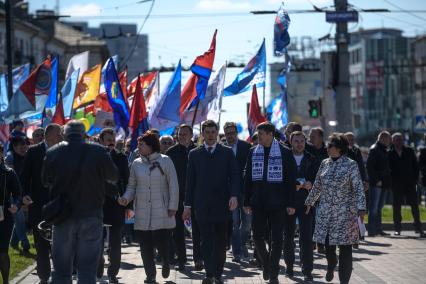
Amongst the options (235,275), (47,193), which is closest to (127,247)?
(235,275)

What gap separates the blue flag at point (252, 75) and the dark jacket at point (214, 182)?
9.31 metres

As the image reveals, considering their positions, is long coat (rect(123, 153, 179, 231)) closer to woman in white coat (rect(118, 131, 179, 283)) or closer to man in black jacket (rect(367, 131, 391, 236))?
woman in white coat (rect(118, 131, 179, 283))

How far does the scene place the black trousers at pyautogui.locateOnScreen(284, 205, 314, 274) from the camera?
13.8 metres

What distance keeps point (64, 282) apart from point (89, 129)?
15695 mm

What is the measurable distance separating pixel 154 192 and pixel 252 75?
9.91m

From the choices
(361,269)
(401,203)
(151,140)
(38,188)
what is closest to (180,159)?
(151,140)

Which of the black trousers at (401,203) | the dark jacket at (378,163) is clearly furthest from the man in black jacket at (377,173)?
the black trousers at (401,203)

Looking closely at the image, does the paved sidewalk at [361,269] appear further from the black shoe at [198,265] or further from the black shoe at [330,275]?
the black shoe at [330,275]

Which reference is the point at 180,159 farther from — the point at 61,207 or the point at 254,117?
the point at 254,117

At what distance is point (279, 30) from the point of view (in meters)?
24.2

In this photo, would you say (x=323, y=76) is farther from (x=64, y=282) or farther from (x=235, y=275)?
(x=64, y=282)

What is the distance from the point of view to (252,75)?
898 inches

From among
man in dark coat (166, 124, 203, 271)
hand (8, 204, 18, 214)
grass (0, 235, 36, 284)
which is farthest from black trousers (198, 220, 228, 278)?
grass (0, 235, 36, 284)

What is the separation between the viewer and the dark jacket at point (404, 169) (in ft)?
69.5
